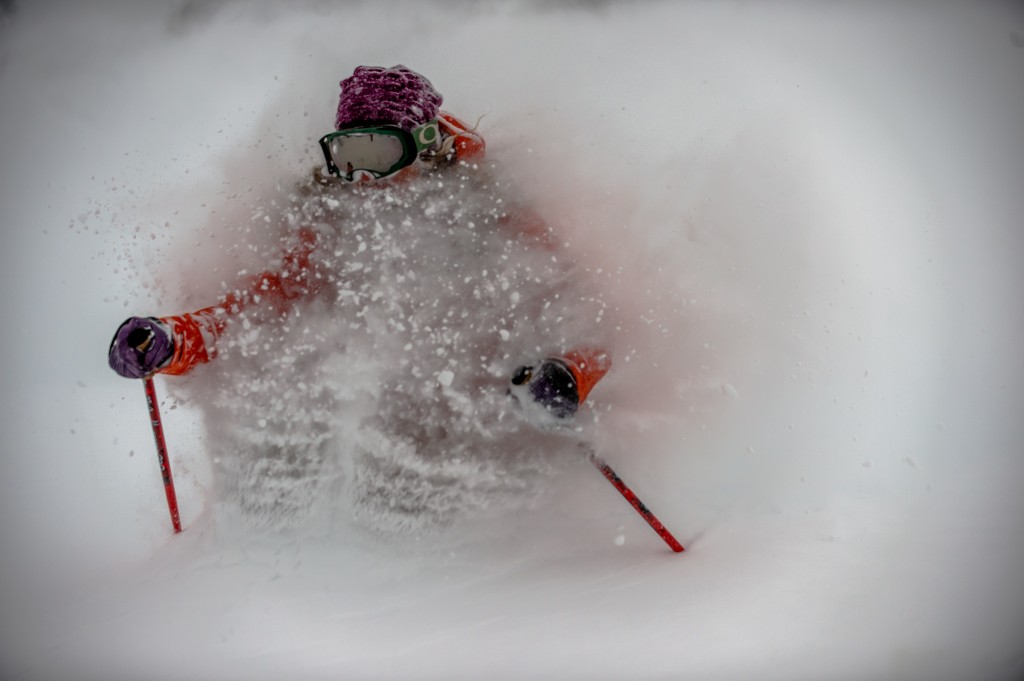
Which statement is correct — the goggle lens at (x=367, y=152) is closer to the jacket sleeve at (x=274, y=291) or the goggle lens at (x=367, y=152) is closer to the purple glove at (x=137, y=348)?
the jacket sleeve at (x=274, y=291)

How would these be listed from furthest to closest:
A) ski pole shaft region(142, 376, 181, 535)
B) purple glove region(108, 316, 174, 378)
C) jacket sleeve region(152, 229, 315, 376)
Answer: jacket sleeve region(152, 229, 315, 376)
ski pole shaft region(142, 376, 181, 535)
purple glove region(108, 316, 174, 378)

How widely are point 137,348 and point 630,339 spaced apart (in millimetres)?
932

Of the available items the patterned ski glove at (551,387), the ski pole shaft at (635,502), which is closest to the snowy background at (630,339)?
the ski pole shaft at (635,502)

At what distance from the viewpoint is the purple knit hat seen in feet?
3.54

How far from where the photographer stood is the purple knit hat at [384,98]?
3.54 ft

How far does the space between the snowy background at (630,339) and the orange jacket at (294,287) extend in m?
0.09

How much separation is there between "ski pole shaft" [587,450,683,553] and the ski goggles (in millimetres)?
681

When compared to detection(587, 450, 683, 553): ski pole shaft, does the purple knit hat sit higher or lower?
higher

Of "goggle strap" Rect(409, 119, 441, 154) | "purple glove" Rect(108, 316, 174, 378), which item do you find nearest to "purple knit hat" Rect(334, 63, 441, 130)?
"goggle strap" Rect(409, 119, 441, 154)

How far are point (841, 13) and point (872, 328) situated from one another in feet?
2.72

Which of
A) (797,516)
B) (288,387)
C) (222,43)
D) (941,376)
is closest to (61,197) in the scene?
(222,43)

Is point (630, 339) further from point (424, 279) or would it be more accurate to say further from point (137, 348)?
point (137, 348)

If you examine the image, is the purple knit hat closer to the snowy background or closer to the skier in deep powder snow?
the skier in deep powder snow

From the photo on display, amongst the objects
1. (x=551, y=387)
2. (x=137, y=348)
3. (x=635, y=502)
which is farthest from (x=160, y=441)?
(x=635, y=502)
